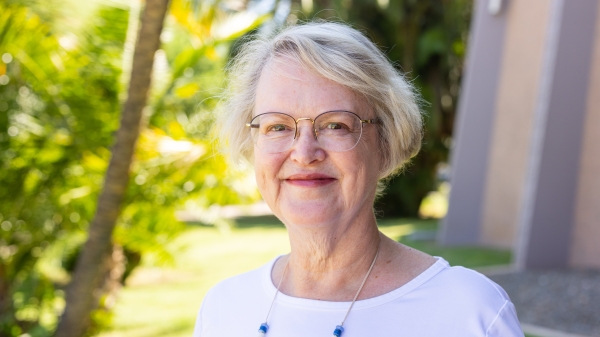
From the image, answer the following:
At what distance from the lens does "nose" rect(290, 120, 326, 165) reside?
6.23 feet

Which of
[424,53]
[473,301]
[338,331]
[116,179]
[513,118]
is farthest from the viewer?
[424,53]

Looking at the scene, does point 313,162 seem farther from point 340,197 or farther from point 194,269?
point 194,269

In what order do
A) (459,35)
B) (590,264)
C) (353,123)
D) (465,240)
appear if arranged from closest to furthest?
1. (353,123)
2. (590,264)
3. (465,240)
4. (459,35)

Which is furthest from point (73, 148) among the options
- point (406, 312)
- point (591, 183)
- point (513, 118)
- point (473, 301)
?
point (513, 118)

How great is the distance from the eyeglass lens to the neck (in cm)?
26

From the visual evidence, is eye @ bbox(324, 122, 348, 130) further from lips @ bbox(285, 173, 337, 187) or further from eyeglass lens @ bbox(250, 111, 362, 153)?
lips @ bbox(285, 173, 337, 187)

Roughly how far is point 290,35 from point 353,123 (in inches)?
13.1

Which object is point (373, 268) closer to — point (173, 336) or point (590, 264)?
point (173, 336)

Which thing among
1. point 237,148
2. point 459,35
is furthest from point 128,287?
point 459,35

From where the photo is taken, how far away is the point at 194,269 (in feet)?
38.0

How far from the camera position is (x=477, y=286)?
182 centimetres

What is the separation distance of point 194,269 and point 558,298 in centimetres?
613

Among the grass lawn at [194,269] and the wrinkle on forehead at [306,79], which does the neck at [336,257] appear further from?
the grass lawn at [194,269]

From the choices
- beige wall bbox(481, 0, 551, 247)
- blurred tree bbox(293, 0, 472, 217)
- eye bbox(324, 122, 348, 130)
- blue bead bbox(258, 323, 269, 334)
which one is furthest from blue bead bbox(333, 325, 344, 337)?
blurred tree bbox(293, 0, 472, 217)
